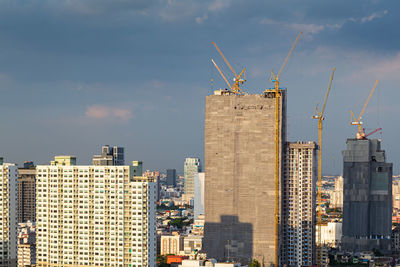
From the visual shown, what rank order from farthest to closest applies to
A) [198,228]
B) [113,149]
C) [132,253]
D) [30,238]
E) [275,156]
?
[198,228], [113,149], [30,238], [275,156], [132,253]

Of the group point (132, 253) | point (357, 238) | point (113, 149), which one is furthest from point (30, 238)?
point (357, 238)

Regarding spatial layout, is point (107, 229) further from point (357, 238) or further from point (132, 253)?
point (357, 238)

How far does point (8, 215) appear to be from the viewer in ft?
362

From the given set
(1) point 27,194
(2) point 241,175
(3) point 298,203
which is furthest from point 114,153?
(3) point 298,203

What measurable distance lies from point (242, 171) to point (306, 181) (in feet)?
46.0

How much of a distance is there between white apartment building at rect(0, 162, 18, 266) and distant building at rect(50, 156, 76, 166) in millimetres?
7511

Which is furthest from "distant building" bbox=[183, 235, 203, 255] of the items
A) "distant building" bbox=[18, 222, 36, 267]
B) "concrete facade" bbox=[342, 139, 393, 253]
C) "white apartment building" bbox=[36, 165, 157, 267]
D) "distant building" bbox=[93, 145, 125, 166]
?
"white apartment building" bbox=[36, 165, 157, 267]

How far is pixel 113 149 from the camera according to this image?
17375 cm

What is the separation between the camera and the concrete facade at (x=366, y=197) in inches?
7229

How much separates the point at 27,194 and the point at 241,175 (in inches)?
3164

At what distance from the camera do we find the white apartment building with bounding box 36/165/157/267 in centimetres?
10112

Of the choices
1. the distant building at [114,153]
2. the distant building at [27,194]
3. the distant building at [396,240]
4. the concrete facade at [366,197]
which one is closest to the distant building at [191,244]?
the distant building at [114,153]

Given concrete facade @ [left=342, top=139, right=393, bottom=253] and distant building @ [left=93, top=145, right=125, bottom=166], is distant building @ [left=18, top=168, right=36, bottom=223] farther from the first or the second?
concrete facade @ [left=342, top=139, right=393, bottom=253]

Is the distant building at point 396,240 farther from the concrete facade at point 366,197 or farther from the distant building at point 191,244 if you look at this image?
the distant building at point 191,244
